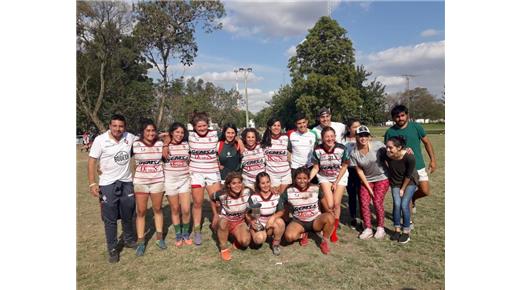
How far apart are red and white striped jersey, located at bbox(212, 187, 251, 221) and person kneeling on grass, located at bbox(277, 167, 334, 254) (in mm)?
493

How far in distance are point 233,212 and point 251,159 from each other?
885 mm

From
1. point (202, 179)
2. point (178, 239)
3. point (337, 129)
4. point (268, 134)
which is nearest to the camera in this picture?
point (202, 179)

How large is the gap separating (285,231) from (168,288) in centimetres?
174

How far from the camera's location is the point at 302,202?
4.52 meters

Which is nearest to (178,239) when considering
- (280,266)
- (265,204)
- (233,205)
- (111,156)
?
(233,205)

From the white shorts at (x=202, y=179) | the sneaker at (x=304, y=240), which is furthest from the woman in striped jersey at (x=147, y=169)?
the sneaker at (x=304, y=240)

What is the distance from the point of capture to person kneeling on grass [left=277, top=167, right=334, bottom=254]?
446 cm

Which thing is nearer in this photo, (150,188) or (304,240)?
(150,188)

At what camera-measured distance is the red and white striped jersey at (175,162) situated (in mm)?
4500

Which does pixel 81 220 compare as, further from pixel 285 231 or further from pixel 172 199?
pixel 285 231

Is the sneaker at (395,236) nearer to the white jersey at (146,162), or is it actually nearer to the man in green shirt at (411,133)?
the man in green shirt at (411,133)

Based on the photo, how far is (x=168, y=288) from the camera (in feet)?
11.7

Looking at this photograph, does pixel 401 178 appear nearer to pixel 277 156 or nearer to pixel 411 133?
pixel 411 133

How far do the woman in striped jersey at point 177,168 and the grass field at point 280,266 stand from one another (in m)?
0.73
